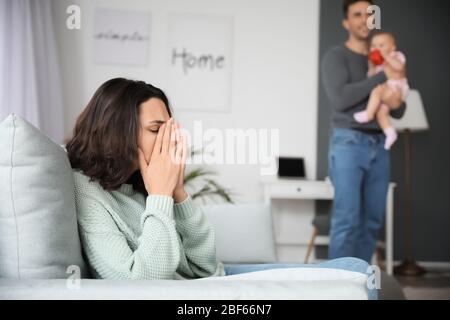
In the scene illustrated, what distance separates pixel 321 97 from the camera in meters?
3.47

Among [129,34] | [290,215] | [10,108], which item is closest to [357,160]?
[290,215]

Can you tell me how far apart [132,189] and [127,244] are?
209mm

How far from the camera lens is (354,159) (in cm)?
215

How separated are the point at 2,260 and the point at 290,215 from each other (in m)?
2.81

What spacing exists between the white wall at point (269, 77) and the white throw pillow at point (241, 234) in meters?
1.68

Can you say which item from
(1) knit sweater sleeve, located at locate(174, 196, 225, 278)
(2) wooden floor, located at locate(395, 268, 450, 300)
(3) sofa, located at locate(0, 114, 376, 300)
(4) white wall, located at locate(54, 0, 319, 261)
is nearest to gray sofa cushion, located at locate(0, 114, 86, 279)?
(3) sofa, located at locate(0, 114, 376, 300)

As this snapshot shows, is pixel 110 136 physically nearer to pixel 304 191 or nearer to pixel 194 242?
pixel 194 242

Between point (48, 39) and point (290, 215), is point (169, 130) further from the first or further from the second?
point (290, 215)

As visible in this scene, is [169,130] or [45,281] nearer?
[45,281]

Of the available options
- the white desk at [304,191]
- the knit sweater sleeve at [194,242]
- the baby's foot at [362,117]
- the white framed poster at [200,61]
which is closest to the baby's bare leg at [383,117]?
the baby's foot at [362,117]

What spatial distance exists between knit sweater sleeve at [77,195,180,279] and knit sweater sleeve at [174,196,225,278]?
0.16 m

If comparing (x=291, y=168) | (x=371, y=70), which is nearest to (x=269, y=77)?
(x=291, y=168)

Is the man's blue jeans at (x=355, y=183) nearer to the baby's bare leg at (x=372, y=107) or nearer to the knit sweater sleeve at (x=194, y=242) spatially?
the baby's bare leg at (x=372, y=107)

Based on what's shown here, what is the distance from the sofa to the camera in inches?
24.8
